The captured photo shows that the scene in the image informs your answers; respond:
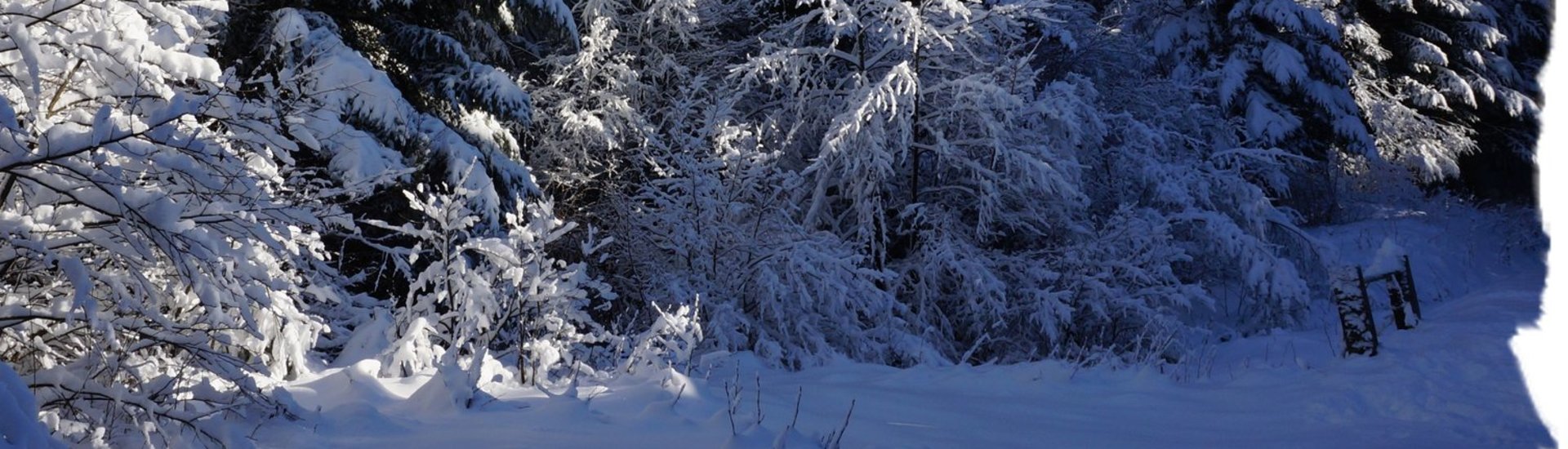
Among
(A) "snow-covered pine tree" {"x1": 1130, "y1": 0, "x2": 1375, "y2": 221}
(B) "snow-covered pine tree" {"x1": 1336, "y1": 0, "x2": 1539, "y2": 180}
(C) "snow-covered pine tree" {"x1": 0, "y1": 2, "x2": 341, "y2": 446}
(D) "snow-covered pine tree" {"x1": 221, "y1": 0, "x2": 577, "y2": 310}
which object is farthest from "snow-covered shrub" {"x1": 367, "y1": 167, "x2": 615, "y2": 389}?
(B) "snow-covered pine tree" {"x1": 1336, "y1": 0, "x2": 1539, "y2": 180}

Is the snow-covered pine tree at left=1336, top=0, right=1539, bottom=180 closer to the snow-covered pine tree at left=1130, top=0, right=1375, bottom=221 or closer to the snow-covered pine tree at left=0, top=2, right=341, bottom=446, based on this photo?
the snow-covered pine tree at left=1130, top=0, right=1375, bottom=221

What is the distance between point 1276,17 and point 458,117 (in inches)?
505

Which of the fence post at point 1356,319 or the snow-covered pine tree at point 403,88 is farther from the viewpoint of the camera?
the snow-covered pine tree at point 403,88

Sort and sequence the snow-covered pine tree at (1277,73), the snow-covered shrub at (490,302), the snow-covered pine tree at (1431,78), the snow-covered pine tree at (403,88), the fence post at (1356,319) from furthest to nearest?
the snow-covered pine tree at (1431,78) → the snow-covered pine tree at (1277,73) → the snow-covered pine tree at (403,88) → the fence post at (1356,319) → the snow-covered shrub at (490,302)

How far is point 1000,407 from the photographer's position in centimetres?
611

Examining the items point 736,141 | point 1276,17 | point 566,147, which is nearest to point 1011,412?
point 736,141

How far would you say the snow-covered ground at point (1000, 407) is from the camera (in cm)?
414

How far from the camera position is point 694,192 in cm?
1033

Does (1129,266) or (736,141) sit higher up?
(736,141)

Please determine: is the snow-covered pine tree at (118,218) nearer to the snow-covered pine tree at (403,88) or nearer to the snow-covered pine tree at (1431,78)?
the snow-covered pine tree at (403,88)

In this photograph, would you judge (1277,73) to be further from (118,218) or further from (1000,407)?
(118,218)

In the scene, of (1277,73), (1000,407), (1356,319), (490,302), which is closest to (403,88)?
(490,302)

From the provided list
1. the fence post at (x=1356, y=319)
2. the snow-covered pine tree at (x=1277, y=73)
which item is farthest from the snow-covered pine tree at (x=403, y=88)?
the snow-covered pine tree at (x=1277, y=73)

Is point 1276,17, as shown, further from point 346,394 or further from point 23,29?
point 23,29
